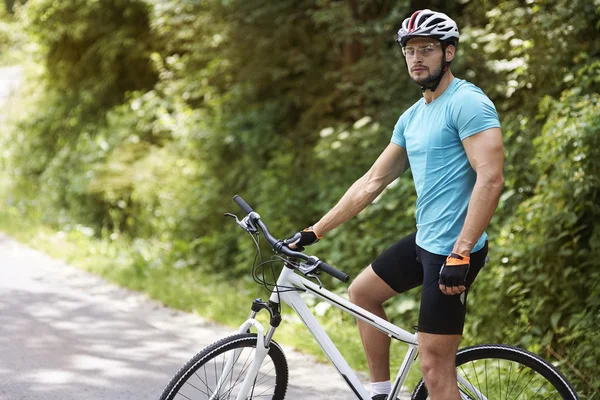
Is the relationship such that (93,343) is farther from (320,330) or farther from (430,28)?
(430,28)

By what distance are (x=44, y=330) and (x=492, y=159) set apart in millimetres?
4484

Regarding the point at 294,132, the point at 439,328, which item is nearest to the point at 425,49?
the point at 439,328

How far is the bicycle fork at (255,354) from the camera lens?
140 inches

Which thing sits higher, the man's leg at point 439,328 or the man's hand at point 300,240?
the man's hand at point 300,240

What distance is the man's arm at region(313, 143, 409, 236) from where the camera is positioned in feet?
12.4

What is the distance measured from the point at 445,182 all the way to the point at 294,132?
671 cm

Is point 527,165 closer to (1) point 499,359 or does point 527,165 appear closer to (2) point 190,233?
(1) point 499,359

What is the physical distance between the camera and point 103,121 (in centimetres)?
1343

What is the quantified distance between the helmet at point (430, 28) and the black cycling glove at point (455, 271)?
0.95 m

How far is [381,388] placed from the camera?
3846 mm

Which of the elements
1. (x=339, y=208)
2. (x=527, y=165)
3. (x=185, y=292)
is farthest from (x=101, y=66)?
(x=339, y=208)

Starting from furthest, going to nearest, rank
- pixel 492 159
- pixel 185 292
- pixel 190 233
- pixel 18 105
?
1. pixel 18 105
2. pixel 190 233
3. pixel 185 292
4. pixel 492 159

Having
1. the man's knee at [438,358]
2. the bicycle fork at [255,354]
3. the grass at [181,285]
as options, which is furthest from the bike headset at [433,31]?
the grass at [181,285]

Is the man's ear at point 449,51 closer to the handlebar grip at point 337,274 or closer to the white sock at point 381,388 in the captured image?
the handlebar grip at point 337,274
